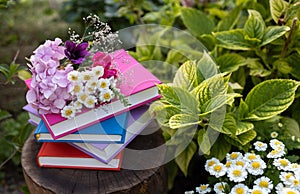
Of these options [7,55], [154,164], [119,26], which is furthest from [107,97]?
[7,55]

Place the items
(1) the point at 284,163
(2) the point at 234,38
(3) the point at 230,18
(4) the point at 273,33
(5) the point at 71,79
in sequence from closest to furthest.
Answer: (5) the point at 71,79
(1) the point at 284,163
(4) the point at 273,33
(2) the point at 234,38
(3) the point at 230,18

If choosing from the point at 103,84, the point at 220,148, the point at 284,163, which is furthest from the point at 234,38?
the point at 103,84

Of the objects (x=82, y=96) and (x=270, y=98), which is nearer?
(x=82, y=96)

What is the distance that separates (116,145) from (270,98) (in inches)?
20.7

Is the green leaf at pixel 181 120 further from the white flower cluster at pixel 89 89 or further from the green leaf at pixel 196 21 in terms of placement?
the green leaf at pixel 196 21

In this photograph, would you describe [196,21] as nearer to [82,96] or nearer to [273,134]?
[273,134]

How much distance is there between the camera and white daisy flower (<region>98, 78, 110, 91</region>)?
1.11 meters

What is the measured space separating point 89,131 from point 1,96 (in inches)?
56.6

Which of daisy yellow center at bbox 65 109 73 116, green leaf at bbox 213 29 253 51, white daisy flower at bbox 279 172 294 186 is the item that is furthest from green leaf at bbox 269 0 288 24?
daisy yellow center at bbox 65 109 73 116

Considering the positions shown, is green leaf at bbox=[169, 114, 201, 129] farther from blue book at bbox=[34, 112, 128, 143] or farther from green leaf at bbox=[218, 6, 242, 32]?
green leaf at bbox=[218, 6, 242, 32]

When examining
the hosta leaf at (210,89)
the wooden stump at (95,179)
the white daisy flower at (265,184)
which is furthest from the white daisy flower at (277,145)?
the wooden stump at (95,179)

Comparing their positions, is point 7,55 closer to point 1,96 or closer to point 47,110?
point 1,96

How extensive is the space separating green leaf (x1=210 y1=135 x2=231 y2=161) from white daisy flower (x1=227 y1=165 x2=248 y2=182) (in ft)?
0.65

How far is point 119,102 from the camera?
3.93 ft
